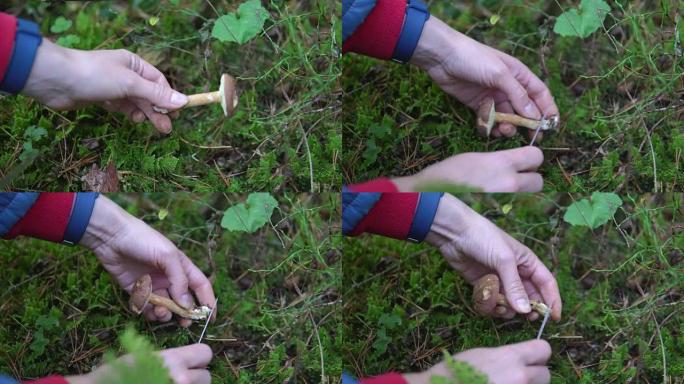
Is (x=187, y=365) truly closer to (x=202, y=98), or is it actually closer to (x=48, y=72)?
(x=202, y=98)

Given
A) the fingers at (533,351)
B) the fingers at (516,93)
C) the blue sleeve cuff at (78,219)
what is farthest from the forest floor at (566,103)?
the blue sleeve cuff at (78,219)

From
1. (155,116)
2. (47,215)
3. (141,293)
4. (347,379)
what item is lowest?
(347,379)

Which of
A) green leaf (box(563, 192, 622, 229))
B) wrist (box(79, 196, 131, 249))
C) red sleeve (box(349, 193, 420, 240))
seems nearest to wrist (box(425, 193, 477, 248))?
red sleeve (box(349, 193, 420, 240))

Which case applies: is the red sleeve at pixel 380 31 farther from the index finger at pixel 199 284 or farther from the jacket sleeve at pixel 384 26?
the index finger at pixel 199 284

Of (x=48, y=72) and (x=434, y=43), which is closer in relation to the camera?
(x=48, y=72)

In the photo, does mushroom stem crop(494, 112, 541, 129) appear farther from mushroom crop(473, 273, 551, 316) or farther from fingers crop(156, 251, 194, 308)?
fingers crop(156, 251, 194, 308)

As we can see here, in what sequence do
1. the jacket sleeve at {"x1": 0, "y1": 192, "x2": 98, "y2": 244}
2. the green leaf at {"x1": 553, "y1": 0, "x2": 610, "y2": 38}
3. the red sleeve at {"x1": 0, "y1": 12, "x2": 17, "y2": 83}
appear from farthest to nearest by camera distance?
the green leaf at {"x1": 553, "y1": 0, "x2": 610, "y2": 38} < the jacket sleeve at {"x1": 0, "y1": 192, "x2": 98, "y2": 244} < the red sleeve at {"x1": 0, "y1": 12, "x2": 17, "y2": 83}

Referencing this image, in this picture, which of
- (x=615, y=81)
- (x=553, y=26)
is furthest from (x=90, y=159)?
(x=615, y=81)

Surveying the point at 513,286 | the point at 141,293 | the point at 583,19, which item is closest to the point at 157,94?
the point at 141,293
